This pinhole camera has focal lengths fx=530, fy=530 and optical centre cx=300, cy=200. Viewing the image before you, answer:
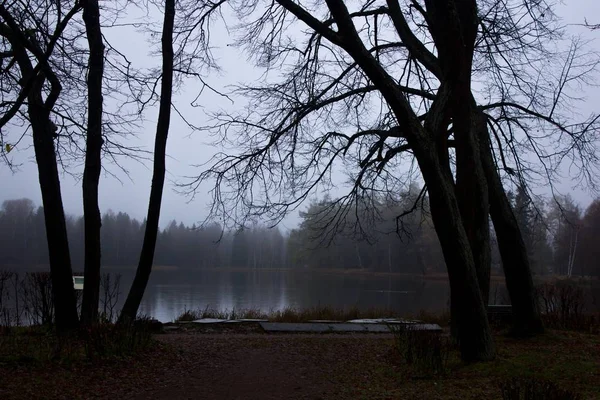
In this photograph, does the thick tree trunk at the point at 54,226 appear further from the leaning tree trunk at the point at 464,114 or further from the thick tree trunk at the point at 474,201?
the thick tree trunk at the point at 474,201

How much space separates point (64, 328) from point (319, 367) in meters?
4.40

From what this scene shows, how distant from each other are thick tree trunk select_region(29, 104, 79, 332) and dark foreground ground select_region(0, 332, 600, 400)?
1.88 m

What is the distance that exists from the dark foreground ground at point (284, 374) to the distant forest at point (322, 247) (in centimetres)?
338

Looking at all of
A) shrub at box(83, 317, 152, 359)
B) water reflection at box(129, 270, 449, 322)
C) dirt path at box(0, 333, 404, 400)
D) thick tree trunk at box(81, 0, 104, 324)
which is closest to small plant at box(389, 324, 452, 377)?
dirt path at box(0, 333, 404, 400)

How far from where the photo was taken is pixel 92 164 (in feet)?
29.9

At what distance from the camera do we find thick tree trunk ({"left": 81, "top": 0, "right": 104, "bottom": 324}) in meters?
8.95

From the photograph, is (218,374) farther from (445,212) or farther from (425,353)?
(445,212)

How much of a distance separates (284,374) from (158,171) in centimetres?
463

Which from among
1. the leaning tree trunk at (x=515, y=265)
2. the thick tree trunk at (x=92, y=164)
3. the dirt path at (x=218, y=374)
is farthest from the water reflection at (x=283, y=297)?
the dirt path at (x=218, y=374)

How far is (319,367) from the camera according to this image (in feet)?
24.2

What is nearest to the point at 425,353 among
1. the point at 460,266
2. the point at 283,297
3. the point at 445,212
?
the point at 460,266

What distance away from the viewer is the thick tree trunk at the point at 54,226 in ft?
28.8

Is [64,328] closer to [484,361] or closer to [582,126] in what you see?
[484,361]

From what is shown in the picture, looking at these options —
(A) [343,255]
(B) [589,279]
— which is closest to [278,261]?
(A) [343,255]
